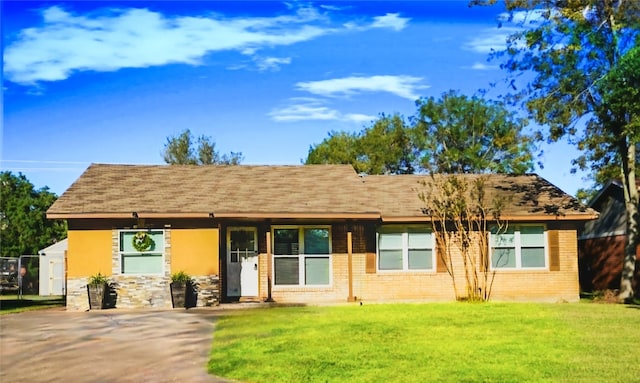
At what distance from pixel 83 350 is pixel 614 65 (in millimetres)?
16768

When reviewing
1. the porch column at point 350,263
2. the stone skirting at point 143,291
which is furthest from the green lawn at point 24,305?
the porch column at point 350,263

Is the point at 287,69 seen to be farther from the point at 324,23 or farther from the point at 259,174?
Answer: the point at 324,23

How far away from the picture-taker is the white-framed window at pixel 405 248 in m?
21.8

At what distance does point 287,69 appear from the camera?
21500 millimetres

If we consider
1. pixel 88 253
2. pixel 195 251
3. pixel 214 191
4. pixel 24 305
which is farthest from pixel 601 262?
pixel 24 305

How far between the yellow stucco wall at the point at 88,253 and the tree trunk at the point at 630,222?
15.3 m

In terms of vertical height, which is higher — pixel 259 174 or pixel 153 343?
pixel 259 174

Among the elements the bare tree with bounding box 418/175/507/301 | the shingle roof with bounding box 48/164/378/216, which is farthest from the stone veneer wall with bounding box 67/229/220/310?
the bare tree with bounding box 418/175/507/301

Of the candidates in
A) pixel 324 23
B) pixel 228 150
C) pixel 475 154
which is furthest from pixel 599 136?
pixel 228 150

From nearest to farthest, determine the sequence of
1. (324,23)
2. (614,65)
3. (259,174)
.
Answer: (324,23)
(614,65)
(259,174)

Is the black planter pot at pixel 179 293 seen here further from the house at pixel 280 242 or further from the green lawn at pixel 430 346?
the green lawn at pixel 430 346

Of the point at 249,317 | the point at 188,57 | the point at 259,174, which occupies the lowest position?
the point at 249,317

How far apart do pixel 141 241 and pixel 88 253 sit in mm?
1469

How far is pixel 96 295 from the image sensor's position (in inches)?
769
